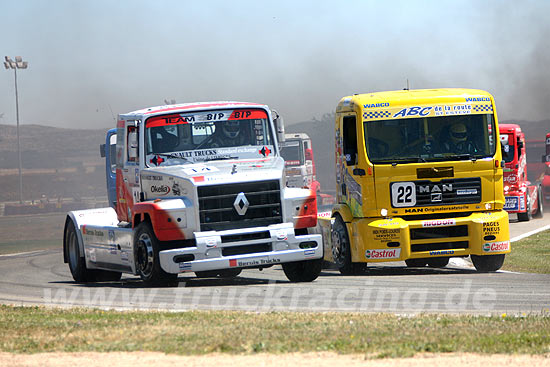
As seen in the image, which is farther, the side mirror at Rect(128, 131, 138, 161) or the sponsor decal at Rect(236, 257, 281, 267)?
the side mirror at Rect(128, 131, 138, 161)

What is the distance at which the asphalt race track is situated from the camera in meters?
11.3

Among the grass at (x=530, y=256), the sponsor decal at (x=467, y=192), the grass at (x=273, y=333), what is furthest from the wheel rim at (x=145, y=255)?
the grass at (x=530, y=256)

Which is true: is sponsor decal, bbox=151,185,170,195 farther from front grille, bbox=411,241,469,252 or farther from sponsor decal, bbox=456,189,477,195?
sponsor decal, bbox=456,189,477,195

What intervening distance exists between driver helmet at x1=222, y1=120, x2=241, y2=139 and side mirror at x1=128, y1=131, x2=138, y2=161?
4.41ft

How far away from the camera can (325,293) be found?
12555mm

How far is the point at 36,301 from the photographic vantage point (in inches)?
529

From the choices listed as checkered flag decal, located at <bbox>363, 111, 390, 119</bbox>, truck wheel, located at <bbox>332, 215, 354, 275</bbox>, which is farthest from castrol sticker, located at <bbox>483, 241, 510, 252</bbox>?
checkered flag decal, located at <bbox>363, 111, 390, 119</bbox>

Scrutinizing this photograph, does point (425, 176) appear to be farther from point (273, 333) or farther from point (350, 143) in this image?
point (273, 333)

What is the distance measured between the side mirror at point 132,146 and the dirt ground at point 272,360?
22.2 ft

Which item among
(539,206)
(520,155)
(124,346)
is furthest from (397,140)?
(539,206)

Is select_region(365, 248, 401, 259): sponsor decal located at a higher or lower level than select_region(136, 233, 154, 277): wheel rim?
lower

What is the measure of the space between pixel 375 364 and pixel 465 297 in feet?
15.7

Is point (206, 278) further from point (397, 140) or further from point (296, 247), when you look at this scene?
point (397, 140)

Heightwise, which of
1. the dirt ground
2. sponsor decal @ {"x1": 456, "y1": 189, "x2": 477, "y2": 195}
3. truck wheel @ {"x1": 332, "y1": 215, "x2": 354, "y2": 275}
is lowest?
truck wheel @ {"x1": 332, "y1": 215, "x2": 354, "y2": 275}
